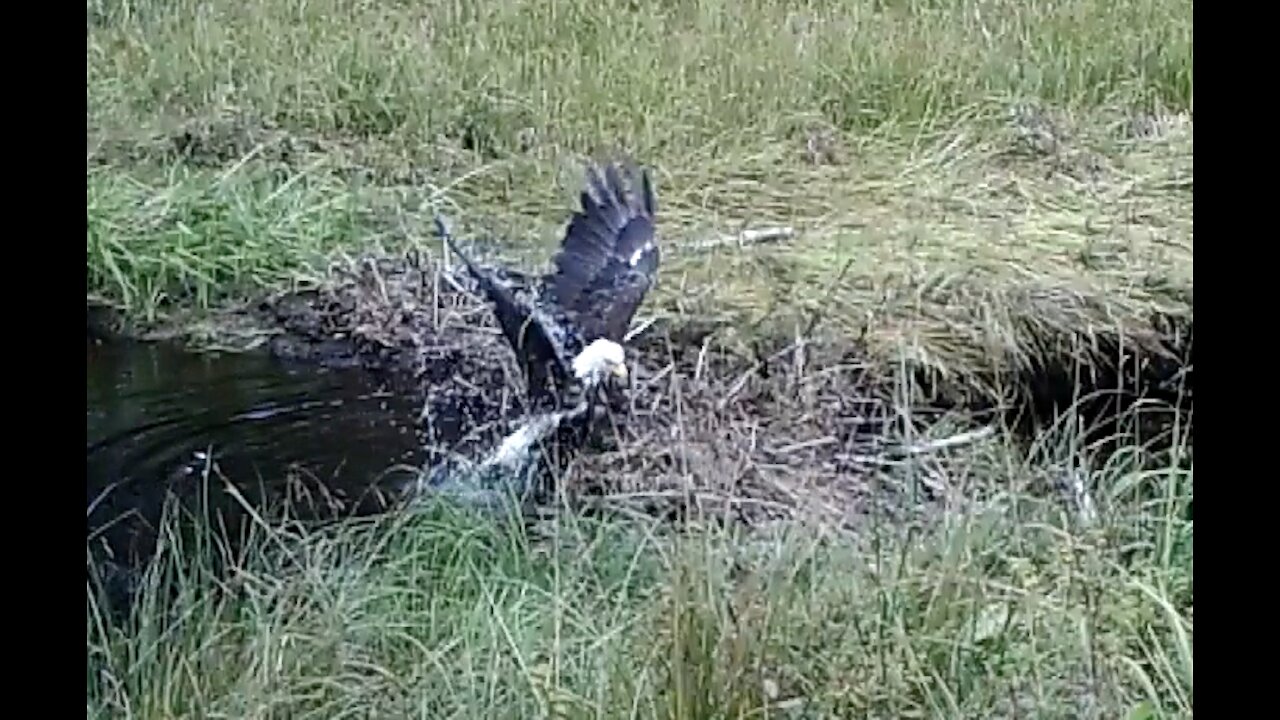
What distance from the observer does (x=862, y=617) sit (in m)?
2.50

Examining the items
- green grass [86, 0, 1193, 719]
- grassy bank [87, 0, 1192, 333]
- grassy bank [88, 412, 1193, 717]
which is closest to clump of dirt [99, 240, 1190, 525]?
green grass [86, 0, 1193, 719]

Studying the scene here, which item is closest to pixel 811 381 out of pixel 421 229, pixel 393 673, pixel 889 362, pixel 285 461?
pixel 889 362

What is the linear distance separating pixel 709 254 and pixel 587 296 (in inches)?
39.2

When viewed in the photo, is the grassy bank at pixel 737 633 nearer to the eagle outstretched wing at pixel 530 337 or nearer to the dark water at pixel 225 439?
the dark water at pixel 225 439

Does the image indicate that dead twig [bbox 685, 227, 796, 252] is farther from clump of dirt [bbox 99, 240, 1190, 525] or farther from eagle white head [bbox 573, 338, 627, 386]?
eagle white head [bbox 573, 338, 627, 386]

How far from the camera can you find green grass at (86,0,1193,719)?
7.87 feet

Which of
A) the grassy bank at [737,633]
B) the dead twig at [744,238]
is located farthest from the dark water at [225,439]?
the dead twig at [744,238]

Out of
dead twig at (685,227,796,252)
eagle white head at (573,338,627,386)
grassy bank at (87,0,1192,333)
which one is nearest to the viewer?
eagle white head at (573,338,627,386)

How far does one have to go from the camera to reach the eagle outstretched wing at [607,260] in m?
4.24

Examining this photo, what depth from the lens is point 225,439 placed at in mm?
4082

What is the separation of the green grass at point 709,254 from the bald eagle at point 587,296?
553 mm

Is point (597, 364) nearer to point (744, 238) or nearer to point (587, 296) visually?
point (587, 296)

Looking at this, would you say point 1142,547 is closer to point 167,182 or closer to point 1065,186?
point 1065,186

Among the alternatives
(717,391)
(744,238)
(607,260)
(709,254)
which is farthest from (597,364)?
(744,238)
